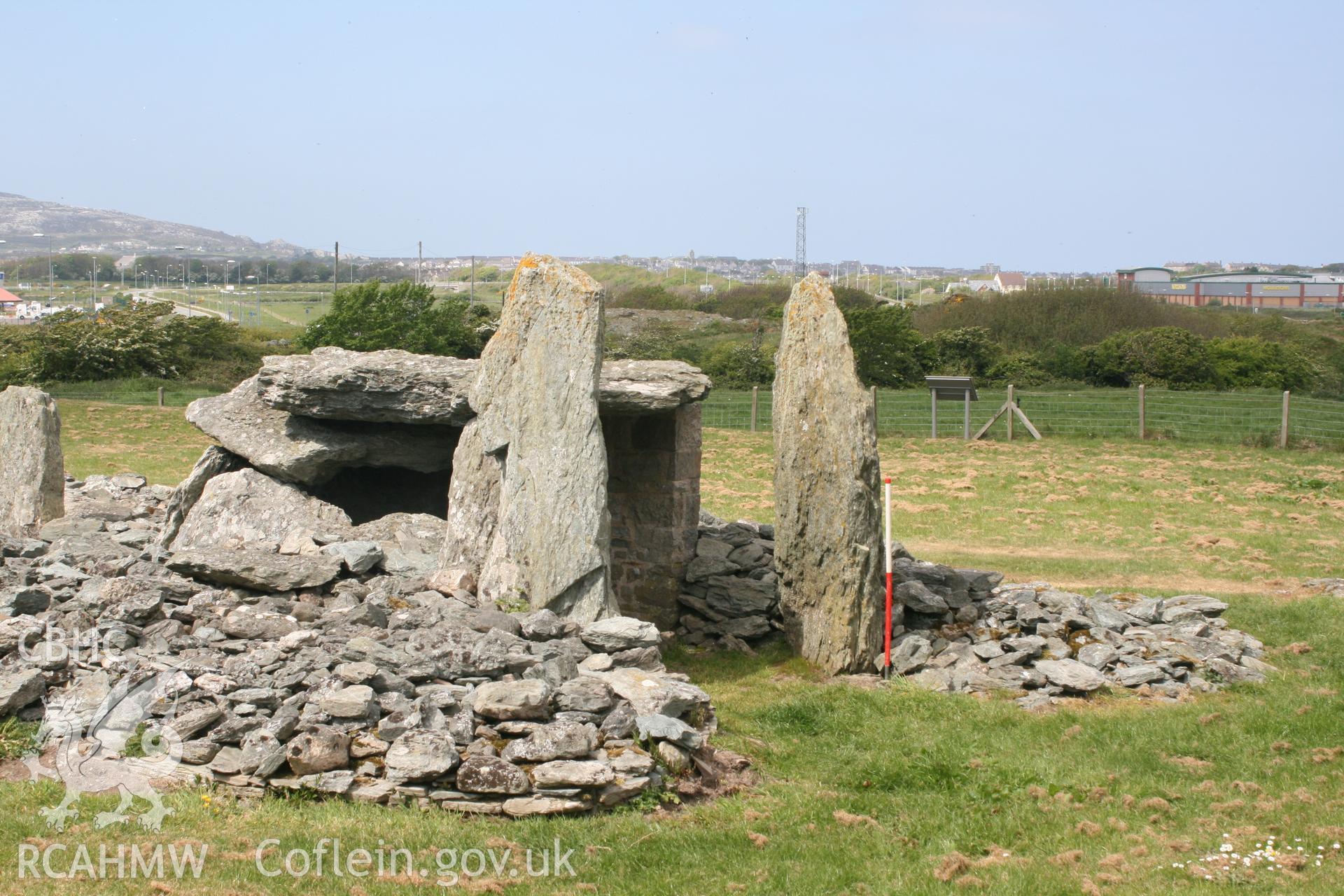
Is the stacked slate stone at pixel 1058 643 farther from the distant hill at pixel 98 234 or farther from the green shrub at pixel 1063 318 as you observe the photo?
the distant hill at pixel 98 234

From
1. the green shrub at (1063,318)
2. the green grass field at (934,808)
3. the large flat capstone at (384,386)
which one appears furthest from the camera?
the green shrub at (1063,318)

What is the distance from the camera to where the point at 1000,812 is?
7.72 m

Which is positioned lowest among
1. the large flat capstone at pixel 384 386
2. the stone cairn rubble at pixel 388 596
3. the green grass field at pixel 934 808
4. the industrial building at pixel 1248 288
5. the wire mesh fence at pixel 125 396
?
the green grass field at pixel 934 808

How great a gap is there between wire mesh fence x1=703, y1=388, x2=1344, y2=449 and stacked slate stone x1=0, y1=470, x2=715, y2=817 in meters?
20.4

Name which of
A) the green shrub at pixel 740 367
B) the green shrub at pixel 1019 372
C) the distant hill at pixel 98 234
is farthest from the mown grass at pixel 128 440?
the distant hill at pixel 98 234

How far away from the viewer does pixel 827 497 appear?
11.0m

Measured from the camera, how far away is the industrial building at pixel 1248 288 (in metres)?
95.1

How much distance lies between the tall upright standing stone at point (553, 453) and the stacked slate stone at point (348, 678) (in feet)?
1.70

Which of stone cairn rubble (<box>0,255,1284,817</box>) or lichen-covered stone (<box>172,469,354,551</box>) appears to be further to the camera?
lichen-covered stone (<box>172,469,354,551</box>)

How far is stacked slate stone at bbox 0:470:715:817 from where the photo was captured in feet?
24.3

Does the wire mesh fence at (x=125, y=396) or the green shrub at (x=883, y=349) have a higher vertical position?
the green shrub at (x=883, y=349)

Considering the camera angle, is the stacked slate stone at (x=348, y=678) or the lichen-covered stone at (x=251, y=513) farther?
the lichen-covered stone at (x=251, y=513)

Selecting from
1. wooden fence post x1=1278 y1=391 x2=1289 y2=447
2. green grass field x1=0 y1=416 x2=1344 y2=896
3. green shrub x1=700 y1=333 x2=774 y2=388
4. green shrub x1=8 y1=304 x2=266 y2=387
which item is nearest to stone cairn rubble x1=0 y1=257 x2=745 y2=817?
green grass field x1=0 y1=416 x2=1344 y2=896

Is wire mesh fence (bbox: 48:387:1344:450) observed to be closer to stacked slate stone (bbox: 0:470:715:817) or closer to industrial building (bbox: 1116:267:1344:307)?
stacked slate stone (bbox: 0:470:715:817)
